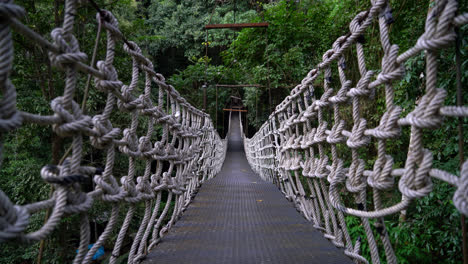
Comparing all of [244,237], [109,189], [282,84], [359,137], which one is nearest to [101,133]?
[109,189]

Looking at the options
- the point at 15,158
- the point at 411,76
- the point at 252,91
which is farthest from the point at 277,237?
the point at 252,91

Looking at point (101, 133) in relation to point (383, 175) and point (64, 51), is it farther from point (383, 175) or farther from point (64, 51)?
point (383, 175)

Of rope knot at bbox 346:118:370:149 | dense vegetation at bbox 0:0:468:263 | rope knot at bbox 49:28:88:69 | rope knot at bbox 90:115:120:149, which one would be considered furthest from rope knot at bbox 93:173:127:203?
dense vegetation at bbox 0:0:468:263

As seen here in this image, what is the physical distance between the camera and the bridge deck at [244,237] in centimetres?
98

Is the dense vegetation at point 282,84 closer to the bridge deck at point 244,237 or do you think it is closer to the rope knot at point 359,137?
the bridge deck at point 244,237

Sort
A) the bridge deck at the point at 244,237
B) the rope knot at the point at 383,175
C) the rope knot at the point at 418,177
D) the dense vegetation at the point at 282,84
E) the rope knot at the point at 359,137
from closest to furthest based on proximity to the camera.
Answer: the rope knot at the point at 418,177 → the rope knot at the point at 383,175 → the rope knot at the point at 359,137 → the bridge deck at the point at 244,237 → the dense vegetation at the point at 282,84

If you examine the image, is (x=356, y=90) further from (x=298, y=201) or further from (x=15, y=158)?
(x=15, y=158)

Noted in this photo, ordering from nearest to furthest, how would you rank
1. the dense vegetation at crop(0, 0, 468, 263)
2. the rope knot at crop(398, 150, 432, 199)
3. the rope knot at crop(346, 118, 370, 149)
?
1. the rope knot at crop(398, 150, 432, 199)
2. the rope knot at crop(346, 118, 370, 149)
3. the dense vegetation at crop(0, 0, 468, 263)

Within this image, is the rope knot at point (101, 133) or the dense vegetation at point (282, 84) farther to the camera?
the dense vegetation at point (282, 84)

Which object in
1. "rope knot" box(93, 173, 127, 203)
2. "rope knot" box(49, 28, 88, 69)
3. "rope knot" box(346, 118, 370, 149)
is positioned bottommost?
"rope knot" box(93, 173, 127, 203)

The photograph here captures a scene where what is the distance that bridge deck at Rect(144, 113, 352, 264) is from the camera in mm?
980

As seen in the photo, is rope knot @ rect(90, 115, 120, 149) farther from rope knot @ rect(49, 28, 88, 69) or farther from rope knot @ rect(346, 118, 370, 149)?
rope knot @ rect(346, 118, 370, 149)

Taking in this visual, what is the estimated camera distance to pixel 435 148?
1.77 m

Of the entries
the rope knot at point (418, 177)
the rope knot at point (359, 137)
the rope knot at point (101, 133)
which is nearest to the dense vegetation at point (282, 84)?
the rope knot at point (359, 137)
